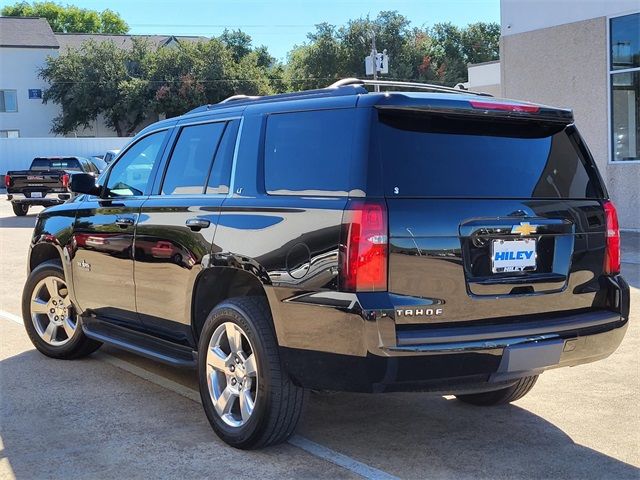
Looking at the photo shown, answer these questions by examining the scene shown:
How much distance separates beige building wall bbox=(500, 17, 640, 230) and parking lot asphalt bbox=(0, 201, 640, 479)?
27.1 feet

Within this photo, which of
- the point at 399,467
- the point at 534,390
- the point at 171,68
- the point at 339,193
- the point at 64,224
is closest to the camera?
the point at 339,193

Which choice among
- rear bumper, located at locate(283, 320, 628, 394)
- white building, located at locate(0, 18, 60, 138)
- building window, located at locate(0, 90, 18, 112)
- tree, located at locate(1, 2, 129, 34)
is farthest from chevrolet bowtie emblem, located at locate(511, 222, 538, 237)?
tree, located at locate(1, 2, 129, 34)

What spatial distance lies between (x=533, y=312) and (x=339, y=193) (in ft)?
3.91

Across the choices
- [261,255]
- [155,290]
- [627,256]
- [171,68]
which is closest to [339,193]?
[261,255]

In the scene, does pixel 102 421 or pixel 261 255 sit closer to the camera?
pixel 261 255

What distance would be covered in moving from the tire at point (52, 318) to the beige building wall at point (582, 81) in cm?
1041

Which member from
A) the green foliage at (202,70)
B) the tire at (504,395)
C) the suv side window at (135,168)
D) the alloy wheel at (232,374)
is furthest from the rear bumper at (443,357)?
the green foliage at (202,70)

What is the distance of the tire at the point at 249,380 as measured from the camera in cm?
407

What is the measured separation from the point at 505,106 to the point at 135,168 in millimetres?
2865

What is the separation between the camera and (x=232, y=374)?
4.40 meters

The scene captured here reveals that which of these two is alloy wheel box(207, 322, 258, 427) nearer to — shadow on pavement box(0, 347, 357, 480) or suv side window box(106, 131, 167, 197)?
shadow on pavement box(0, 347, 357, 480)

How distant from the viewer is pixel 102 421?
489 cm

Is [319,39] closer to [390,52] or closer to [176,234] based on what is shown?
[390,52]

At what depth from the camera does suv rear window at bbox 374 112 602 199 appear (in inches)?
152
